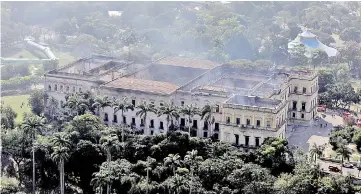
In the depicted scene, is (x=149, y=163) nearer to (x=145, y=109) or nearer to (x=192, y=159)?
(x=192, y=159)

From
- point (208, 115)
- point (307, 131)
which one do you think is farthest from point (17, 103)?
point (307, 131)

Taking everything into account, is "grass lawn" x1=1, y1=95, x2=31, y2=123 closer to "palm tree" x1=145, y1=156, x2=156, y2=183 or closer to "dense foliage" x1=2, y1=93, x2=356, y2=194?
"dense foliage" x1=2, y1=93, x2=356, y2=194

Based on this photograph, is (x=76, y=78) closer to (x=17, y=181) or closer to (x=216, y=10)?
(x=17, y=181)

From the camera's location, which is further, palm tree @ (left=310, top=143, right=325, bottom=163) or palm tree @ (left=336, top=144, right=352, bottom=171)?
palm tree @ (left=310, top=143, right=325, bottom=163)

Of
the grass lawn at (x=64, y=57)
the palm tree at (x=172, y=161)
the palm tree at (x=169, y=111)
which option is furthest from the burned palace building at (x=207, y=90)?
the grass lawn at (x=64, y=57)

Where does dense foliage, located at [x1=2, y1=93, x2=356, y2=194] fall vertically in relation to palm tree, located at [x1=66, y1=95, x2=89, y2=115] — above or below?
below

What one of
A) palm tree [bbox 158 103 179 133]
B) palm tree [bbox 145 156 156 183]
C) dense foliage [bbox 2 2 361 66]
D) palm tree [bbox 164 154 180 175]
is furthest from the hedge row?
palm tree [bbox 164 154 180 175]
